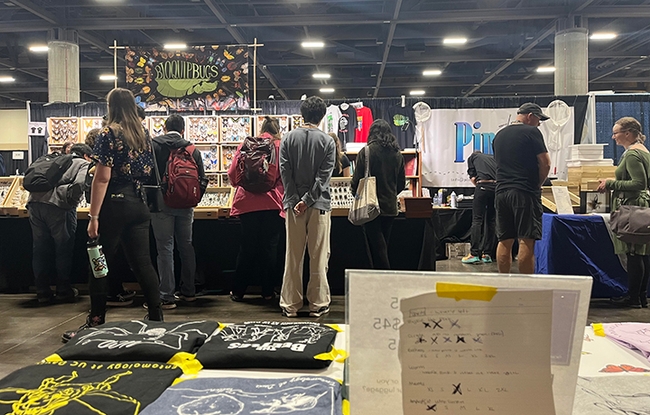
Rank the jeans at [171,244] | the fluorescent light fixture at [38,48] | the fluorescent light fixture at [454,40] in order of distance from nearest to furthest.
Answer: the jeans at [171,244] → the fluorescent light fixture at [454,40] → the fluorescent light fixture at [38,48]

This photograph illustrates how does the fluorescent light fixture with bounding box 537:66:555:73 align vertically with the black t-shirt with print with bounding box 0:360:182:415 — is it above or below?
above

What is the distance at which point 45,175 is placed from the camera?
413cm

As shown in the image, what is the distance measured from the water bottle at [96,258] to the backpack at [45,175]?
2.00 meters

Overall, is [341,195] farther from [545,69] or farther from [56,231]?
[545,69]

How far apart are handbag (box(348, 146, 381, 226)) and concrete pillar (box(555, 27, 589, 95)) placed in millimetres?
6750

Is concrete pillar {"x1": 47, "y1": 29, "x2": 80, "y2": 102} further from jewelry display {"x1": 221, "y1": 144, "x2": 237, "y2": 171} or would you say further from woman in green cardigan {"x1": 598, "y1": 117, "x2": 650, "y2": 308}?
woman in green cardigan {"x1": 598, "y1": 117, "x2": 650, "y2": 308}

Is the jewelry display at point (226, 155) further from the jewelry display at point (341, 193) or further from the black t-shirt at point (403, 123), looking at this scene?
the jewelry display at point (341, 193)

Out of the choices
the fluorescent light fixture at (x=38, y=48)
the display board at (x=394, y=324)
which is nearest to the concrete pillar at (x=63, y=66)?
the fluorescent light fixture at (x=38, y=48)

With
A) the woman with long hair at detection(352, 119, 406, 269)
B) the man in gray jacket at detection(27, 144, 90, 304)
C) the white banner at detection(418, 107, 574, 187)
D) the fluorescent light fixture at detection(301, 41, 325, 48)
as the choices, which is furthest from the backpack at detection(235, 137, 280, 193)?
the fluorescent light fixture at detection(301, 41, 325, 48)

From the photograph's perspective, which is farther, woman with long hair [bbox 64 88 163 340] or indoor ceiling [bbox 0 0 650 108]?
indoor ceiling [bbox 0 0 650 108]

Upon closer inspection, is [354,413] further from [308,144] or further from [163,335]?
[308,144]

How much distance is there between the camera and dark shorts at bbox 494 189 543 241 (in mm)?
3471

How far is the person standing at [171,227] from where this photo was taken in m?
3.76

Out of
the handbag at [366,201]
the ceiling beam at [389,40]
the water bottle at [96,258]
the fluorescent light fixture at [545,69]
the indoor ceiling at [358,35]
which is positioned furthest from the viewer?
the fluorescent light fixture at [545,69]
